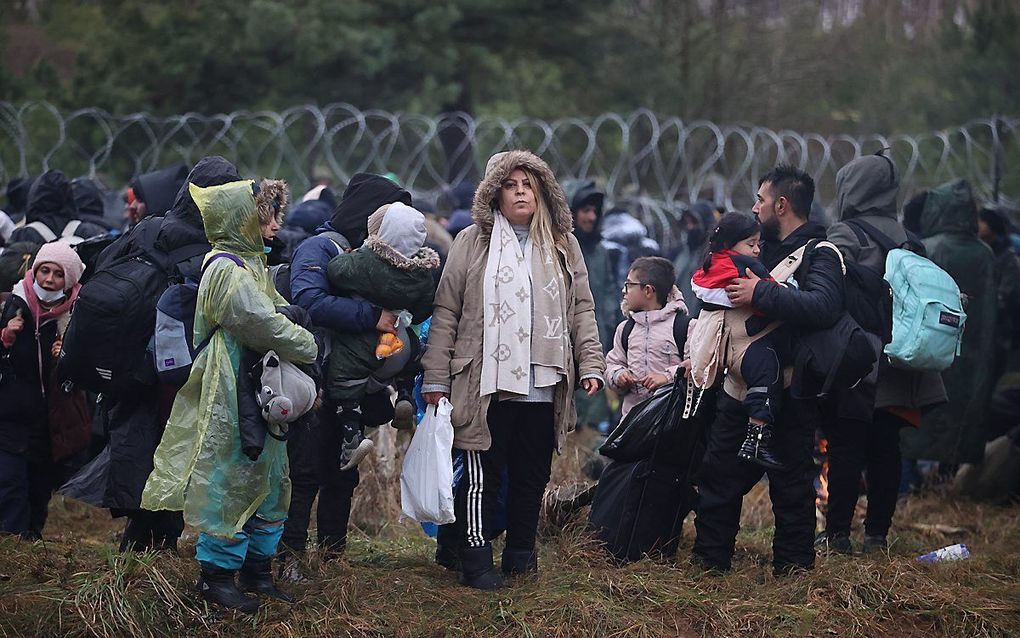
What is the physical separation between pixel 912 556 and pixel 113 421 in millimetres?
3622

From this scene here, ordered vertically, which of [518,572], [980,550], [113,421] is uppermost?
[113,421]

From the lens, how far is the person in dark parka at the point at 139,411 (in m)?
4.35

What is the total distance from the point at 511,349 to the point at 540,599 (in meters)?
0.93

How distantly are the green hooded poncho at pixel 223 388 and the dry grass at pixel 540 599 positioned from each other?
0.38 m

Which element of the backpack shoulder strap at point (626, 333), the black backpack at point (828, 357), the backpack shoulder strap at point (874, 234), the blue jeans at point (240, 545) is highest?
the backpack shoulder strap at point (874, 234)

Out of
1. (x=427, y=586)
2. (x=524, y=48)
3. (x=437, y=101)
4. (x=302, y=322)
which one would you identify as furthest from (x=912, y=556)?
(x=524, y=48)

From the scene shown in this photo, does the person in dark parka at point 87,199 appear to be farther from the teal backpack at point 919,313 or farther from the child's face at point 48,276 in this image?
the teal backpack at point 919,313

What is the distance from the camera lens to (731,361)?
4656mm

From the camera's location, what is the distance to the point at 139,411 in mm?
4453

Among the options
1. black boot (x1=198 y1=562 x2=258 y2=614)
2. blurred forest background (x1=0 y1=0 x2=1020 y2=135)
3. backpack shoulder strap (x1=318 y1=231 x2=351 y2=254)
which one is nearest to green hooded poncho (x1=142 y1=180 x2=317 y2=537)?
black boot (x1=198 y1=562 x2=258 y2=614)

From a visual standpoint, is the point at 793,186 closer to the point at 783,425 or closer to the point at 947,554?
the point at 783,425

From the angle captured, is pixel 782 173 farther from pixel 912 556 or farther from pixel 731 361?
pixel 912 556

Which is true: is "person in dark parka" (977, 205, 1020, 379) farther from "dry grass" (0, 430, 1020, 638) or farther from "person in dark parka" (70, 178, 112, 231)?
"person in dark parka" (70, 178, 112, 231)

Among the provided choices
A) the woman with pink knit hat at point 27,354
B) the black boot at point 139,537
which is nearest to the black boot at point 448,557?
the black boot at point 139,537
